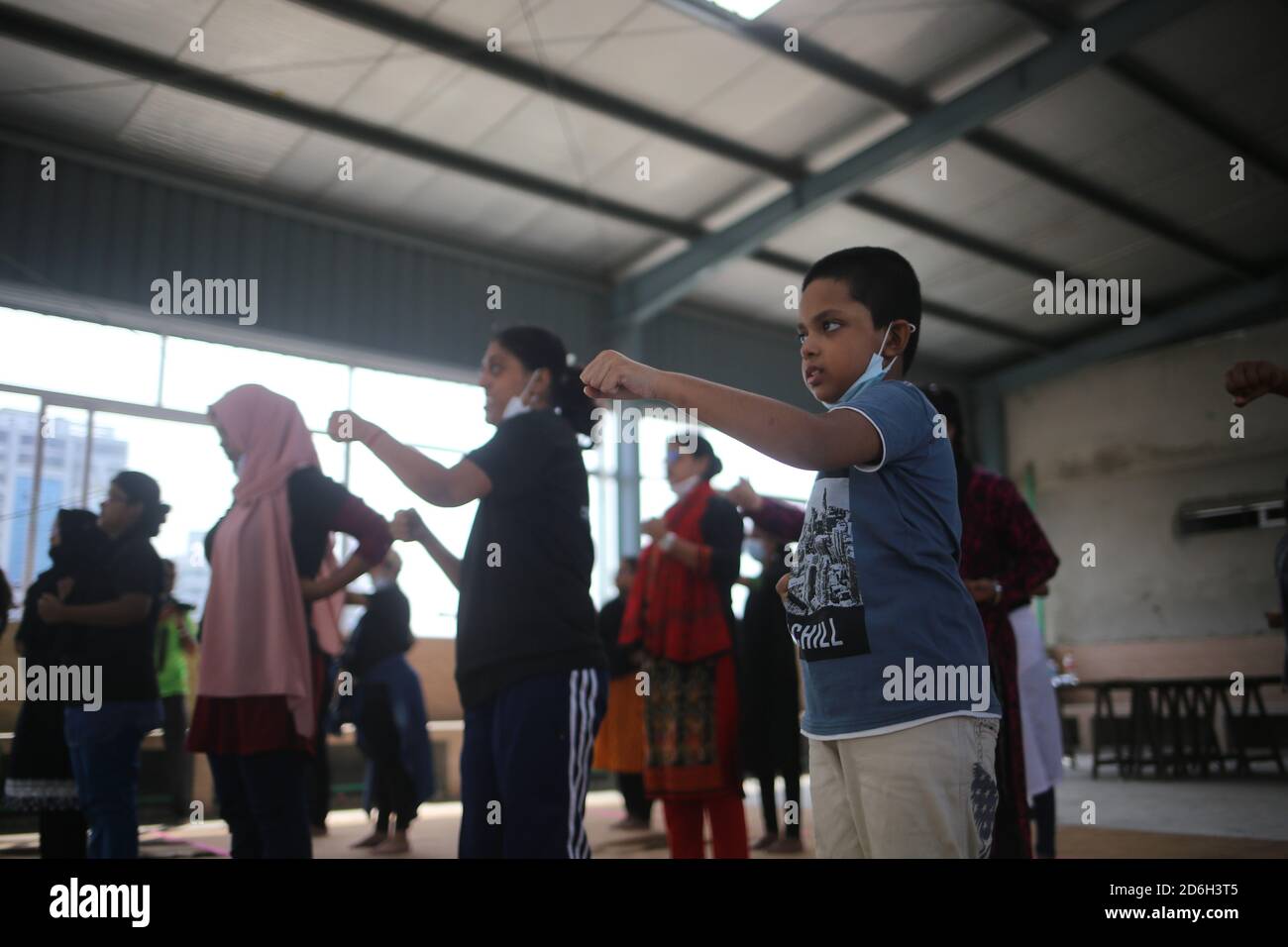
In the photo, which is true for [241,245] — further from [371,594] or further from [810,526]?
[810,526]

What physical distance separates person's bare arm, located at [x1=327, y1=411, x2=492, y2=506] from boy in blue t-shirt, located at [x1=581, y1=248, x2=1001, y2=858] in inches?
29.0

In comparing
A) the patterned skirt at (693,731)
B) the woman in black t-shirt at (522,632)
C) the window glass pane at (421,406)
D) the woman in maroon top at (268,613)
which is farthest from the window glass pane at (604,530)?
the woman in black t-shirt at (522,632)

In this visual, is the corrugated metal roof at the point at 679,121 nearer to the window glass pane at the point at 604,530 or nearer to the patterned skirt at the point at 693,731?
the window glass pane at the point at 604,530

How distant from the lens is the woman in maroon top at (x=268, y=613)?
7.18ft

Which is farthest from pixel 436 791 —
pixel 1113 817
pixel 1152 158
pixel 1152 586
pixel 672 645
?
pixel 1152 586

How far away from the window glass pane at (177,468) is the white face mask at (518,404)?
5.44m

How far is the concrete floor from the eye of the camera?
13.4 ft

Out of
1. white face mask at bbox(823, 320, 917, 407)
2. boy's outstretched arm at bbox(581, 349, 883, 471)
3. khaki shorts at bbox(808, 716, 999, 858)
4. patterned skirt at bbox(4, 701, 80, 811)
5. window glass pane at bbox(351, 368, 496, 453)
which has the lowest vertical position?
patterned skirt at bbox(4, 701, 80, 811)

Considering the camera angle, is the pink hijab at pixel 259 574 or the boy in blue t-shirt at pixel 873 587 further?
the pink hijab at pixel 259 574

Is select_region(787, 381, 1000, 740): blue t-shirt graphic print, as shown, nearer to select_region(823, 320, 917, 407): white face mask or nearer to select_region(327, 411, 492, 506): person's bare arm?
select_region(823, 320, 917, 407): white face mask

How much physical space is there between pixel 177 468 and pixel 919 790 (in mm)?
7424

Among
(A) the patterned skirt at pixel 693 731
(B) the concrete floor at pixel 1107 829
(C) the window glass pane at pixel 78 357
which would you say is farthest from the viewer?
(C) the window glass pane at pixel 78 357

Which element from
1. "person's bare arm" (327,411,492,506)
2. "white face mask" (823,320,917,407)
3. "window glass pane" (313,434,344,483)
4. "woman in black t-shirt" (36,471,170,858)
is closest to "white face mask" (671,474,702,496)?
"person's bare arm" (327,411,492,506)
